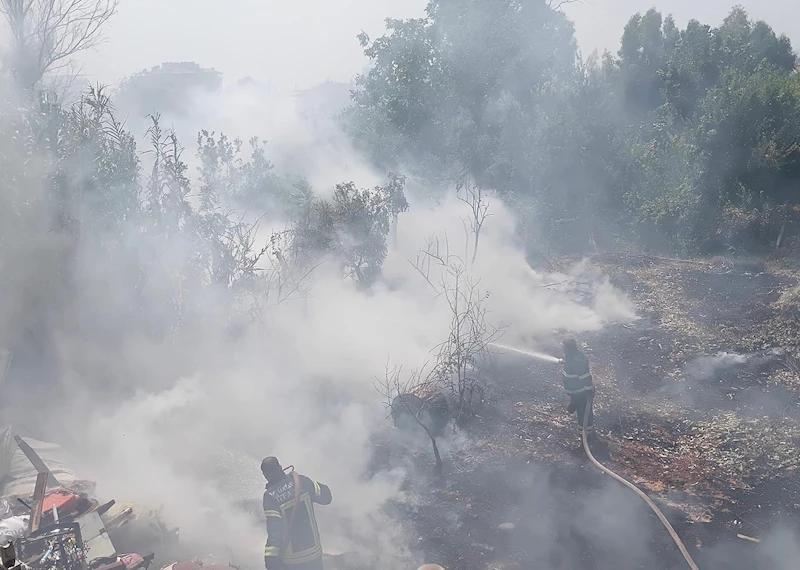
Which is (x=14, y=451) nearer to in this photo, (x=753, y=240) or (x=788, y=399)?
(x=788, y=399)

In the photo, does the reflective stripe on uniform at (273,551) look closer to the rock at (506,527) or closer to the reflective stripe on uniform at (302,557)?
the reflective stripe on uniform at (302,557)

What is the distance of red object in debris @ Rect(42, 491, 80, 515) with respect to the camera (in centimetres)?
517

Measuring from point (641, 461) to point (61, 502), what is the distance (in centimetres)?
646

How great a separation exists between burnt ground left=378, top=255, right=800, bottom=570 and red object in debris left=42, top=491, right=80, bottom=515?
326cm

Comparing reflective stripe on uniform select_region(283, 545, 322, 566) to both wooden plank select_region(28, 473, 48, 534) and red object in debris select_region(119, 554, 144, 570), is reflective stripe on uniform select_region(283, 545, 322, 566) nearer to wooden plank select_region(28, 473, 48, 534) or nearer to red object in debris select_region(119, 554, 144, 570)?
red object in debris select_region(119, 554, 144, 570)

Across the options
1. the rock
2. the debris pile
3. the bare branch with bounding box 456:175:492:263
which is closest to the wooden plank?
the debris pile

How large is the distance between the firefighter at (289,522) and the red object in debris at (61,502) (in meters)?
1.93

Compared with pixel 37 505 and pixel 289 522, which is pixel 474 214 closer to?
pixel 289 522

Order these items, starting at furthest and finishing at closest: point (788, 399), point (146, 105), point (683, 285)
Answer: point (146, 105)
point (683, 285)
point (788, 399)

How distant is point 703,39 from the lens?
23281 mm

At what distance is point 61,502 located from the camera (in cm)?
521

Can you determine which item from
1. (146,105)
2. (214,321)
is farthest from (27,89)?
(146,105)

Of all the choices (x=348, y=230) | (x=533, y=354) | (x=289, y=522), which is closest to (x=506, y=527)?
(x=289, y=522)

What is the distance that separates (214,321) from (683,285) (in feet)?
37.4
